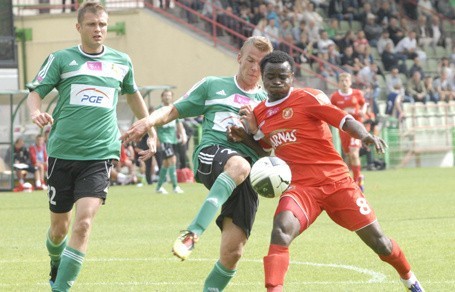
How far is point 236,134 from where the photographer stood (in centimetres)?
870

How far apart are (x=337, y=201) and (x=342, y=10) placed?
29776 mm

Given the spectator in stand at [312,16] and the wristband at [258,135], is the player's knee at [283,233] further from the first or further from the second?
the spectator in stand at [312,16]

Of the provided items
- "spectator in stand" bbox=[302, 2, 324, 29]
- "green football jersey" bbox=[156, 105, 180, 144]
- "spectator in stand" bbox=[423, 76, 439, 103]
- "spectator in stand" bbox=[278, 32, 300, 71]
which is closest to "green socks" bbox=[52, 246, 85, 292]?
"green football jersey" bbox=[156, 105, 180, 144]

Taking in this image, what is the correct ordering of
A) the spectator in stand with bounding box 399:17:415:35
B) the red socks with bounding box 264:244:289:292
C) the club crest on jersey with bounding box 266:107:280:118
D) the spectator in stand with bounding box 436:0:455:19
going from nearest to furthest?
the red socks with bounding box 264:244:289:292, the club crest on jersey with bounding box 266:107:280:118, the spectator in stand with bounding box 399:17:415:35, the spectator in stand with bounding box 436:0:455:19

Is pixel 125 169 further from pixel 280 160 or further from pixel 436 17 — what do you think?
pixel 280 160

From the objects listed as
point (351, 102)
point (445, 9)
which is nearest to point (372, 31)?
point (445, 9)

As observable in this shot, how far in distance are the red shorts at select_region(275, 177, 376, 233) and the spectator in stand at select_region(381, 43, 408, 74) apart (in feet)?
91.5

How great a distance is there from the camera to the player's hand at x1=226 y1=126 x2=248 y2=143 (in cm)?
869

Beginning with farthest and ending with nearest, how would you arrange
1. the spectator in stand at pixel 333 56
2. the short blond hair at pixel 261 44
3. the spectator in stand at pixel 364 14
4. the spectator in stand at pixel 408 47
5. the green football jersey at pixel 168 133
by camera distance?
the spectator in stand at pixel 364 14 → the spectator in stand at pixel 408 47 → the spectator in stand at pixel 333 56 → the green football jersey at pixel 168 133 → the short blond hair at pixel 261 44

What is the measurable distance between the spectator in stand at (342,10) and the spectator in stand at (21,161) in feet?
45.9

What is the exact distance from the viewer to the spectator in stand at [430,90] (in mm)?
34906

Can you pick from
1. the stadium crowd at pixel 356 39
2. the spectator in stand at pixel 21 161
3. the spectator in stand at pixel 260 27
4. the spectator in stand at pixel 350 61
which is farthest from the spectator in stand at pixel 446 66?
the spectator in stand at pixel 21 161

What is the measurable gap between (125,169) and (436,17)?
50.8 feet

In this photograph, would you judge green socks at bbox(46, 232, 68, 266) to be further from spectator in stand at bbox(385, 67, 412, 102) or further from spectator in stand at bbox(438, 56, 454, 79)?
spectator in stand at bbox(438, 56, 454, 79)
